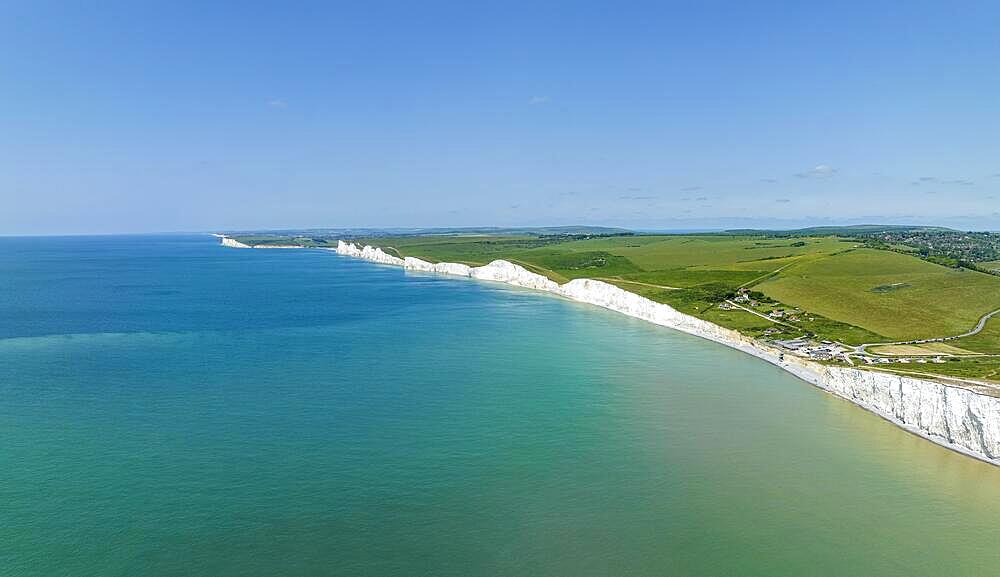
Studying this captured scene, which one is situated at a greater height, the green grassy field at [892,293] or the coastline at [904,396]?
the green grassy field at [892,293]

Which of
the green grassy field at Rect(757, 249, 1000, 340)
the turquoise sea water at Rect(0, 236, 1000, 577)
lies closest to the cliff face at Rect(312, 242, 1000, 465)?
the turquoise sea water at Rect(0, 236, 1000, 577)

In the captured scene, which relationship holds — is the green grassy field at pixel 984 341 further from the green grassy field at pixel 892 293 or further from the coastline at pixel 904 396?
the coastline at pixel 904 396

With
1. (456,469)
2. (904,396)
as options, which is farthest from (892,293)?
(456,469)

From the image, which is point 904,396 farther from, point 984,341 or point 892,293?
point 892,293

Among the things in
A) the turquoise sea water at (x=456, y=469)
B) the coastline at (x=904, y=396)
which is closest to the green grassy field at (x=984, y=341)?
the coastline at (x=904, y=396)

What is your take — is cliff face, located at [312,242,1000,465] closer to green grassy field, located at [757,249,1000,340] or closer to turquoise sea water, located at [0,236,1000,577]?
turquoise sea water, located at [0,236,1000,577]

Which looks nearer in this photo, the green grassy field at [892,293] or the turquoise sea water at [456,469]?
the turquoise sea water at [456,469]

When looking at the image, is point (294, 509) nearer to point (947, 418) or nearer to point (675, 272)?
point (947, 418)

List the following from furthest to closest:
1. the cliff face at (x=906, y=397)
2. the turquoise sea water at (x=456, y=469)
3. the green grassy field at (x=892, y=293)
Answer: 1. the green grassy field at (x=892, y=293)
2. the cliff face at (x=906, y=397)
3. the turquoise sea water at (x=456, y=469)

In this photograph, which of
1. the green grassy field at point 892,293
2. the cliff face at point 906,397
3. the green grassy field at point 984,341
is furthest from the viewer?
the green grassy field at point 892,293
